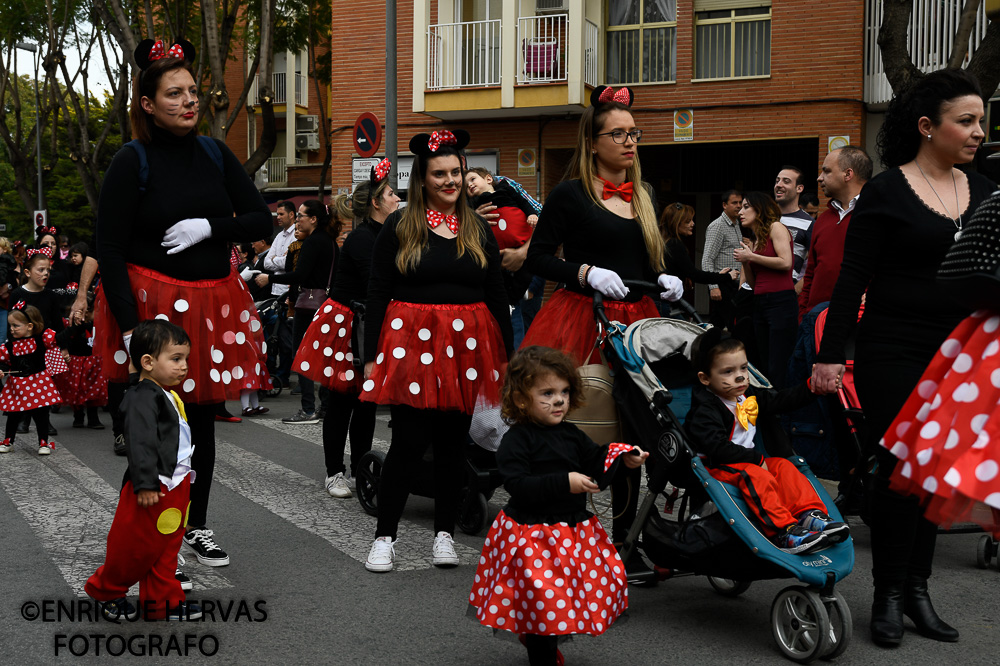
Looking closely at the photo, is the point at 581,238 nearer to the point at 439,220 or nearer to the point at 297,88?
the point at 439,220

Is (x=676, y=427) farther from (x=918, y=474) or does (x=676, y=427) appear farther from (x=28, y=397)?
(x=28, y=397)

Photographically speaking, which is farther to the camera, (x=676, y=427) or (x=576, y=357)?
(x=576, y=357)

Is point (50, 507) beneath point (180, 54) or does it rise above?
beneath

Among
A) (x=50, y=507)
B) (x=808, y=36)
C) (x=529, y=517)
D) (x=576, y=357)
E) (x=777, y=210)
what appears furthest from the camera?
(x=808, y=36)

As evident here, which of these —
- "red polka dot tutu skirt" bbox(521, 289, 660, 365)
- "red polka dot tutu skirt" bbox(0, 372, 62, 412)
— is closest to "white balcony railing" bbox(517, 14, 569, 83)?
"red polka dot tutu skirt" bbox(0, 372, 62, 412)

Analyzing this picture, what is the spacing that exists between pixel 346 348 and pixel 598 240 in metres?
2.44

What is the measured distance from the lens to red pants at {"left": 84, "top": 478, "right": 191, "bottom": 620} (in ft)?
13.6

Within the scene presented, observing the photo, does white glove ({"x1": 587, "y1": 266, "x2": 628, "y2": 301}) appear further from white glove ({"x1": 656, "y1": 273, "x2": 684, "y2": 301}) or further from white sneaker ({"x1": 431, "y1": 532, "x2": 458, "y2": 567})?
white sneaker ({"x1": 431, "y1": 532, "x2": 458, "y2": 567})

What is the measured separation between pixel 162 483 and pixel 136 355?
54cm

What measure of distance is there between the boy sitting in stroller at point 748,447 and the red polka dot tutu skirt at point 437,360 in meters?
1.13

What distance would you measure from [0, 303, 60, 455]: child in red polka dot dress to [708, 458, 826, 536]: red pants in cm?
646

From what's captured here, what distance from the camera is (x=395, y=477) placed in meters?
5.09

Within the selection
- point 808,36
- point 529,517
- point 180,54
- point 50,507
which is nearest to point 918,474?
point 529,517

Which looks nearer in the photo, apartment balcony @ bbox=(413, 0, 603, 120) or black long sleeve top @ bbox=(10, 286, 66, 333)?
black long sleeve top @ bbox=(10, 286, 66, 333)
